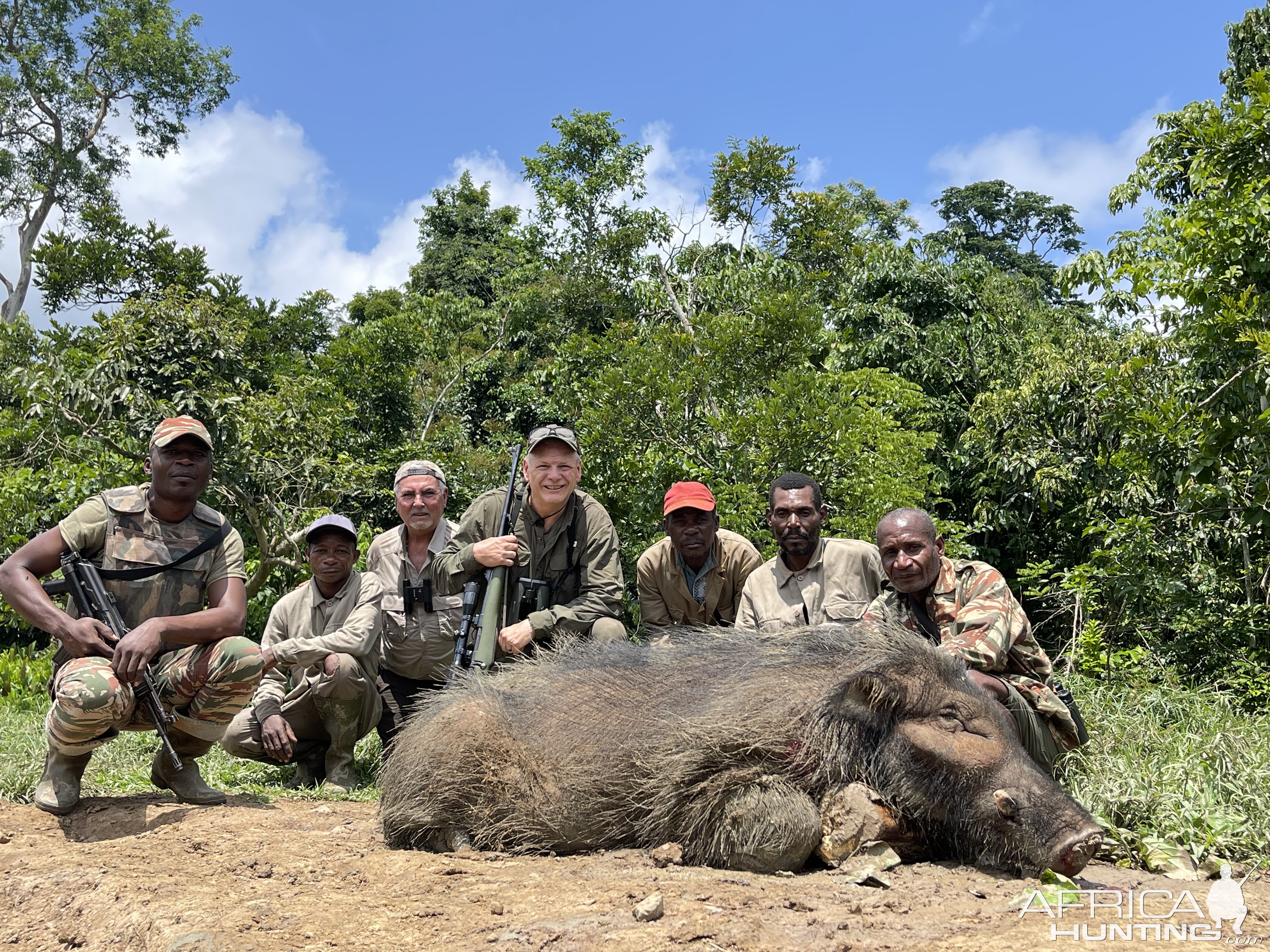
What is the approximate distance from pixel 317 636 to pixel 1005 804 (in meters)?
3.86

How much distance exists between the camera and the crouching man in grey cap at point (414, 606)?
6184 mm

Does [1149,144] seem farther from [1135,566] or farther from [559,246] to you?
[559,246]

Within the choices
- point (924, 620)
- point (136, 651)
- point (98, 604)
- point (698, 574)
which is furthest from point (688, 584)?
point (98, 604)

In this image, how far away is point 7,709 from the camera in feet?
28.8

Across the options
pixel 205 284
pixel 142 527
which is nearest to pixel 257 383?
pixel 205 284

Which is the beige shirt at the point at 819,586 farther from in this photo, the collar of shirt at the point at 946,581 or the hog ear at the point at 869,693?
the hog ear at the point at 869,693

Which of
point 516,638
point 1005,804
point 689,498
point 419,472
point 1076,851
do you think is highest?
point 419,472

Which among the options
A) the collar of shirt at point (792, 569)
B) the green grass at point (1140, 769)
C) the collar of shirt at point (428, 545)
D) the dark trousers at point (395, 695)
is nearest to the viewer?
the green grass at point (1140, 769)

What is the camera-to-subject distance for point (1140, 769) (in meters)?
4.40

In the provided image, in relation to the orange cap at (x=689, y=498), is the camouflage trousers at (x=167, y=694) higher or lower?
lower

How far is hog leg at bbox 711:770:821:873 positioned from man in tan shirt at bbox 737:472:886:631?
1784 mm

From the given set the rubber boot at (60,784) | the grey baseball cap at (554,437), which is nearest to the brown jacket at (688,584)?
the grey baseball cap at (554,437)

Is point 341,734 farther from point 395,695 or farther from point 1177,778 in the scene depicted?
point 1177,778

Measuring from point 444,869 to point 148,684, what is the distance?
6.06 feet
